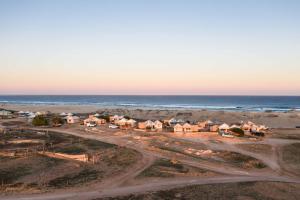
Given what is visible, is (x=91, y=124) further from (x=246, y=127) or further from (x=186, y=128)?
(x=246, y=127)

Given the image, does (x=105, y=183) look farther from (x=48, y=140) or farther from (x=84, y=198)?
(x=48, y=140)

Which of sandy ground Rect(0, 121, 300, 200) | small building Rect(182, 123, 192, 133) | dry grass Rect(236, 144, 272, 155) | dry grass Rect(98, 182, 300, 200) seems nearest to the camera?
dry grass Rect(98, 182, 300, 200)

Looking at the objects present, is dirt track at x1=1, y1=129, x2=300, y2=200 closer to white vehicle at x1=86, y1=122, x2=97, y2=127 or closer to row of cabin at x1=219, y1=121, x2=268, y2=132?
row of cabin at x1=219, y1=121, x2=268, y2=132

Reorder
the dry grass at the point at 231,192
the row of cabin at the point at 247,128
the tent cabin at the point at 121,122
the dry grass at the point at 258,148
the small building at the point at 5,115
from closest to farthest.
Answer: the dry grass at the point at 231,192, the dry grass at the point at 258,148, the row of cabin at the point at 247,128, the tent cabin at the point at 121,122, the small building at the point at 5,115

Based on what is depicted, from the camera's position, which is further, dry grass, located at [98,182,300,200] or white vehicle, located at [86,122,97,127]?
white vehicle, located at [86,122,97,127]

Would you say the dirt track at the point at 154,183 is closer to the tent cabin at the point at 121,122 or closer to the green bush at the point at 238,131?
the green bush at the point at 238,131

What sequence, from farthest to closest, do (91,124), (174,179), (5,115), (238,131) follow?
(5,115) < (91,124) < (238,131) < (174,179)

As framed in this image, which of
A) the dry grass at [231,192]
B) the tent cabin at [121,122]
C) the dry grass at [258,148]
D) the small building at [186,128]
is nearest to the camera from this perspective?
the dry grass at [231,192]

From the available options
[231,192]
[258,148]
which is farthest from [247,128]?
[231,192]

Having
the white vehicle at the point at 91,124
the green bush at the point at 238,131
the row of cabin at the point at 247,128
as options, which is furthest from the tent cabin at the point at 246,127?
the white vehicle at the point at 91,124

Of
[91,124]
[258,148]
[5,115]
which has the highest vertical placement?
[5,115]

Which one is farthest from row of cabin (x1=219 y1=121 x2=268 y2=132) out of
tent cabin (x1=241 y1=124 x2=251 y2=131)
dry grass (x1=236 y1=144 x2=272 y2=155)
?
dry grass (x1=236 y1=144 x2=272 y2=155)
